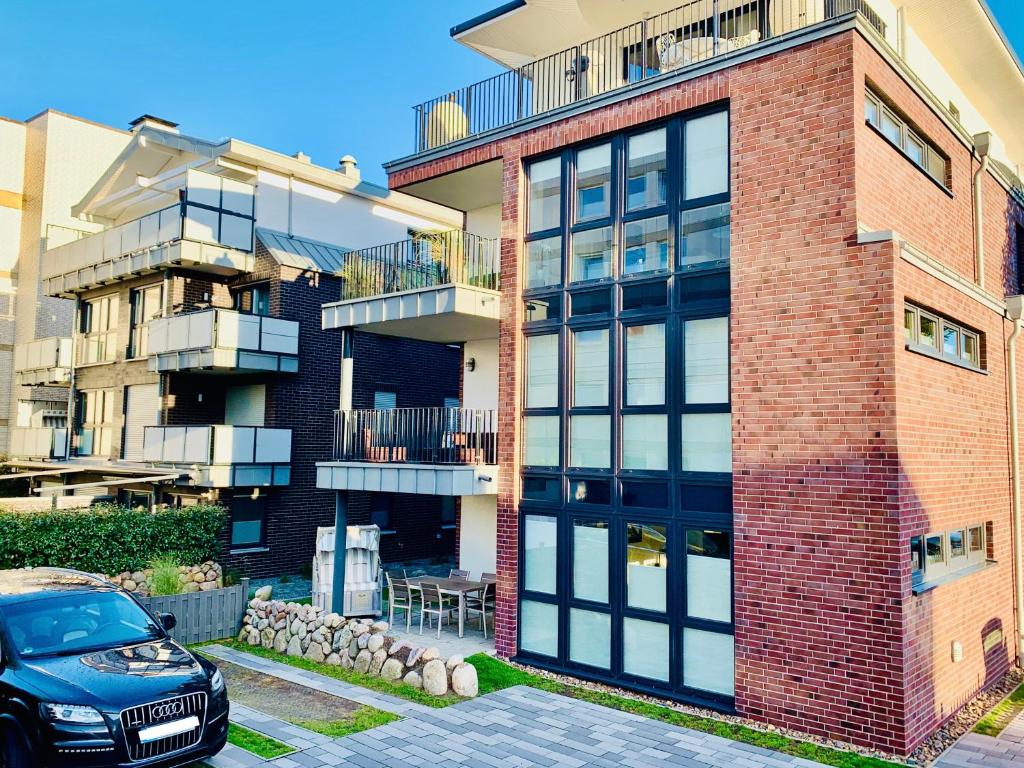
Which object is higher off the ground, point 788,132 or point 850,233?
point 788,132

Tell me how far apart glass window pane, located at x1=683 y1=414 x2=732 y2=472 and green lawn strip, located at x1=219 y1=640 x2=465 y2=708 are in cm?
422

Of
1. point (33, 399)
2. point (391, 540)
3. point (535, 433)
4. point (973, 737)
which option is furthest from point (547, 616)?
point (33, 399)

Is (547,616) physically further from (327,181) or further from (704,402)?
(327,181)

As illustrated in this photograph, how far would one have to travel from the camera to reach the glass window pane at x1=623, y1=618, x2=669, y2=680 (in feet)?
31.5

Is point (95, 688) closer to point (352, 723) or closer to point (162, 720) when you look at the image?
point (162, 720)

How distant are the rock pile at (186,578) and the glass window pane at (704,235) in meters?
9.26

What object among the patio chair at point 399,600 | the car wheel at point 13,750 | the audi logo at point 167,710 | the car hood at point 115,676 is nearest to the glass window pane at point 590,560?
the patio chair at point 399,600

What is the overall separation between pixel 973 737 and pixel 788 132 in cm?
715

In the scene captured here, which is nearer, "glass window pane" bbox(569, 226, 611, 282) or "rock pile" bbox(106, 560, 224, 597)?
"glass window pane" bbox(569, 226, 611, 282)

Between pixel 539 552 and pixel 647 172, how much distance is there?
556 cm

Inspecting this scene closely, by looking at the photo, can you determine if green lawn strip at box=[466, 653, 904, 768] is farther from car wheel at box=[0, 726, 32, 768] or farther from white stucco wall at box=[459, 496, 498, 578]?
car wheel at box=[0, 726, 32, 768]

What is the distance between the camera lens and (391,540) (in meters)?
20.7

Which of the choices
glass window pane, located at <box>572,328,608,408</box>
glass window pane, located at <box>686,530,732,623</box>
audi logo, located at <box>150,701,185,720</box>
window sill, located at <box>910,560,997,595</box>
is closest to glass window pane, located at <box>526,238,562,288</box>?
glass window pane, located at <box>572,328,608,408</box>

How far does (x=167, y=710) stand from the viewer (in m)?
6.81
